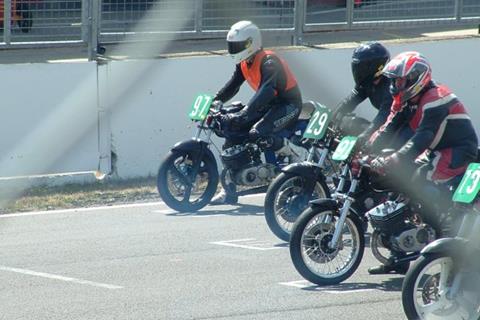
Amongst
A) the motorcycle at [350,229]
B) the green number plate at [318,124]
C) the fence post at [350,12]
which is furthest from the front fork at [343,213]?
the fence post at [350,12]

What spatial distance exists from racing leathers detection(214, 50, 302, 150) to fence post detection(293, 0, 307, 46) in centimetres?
271

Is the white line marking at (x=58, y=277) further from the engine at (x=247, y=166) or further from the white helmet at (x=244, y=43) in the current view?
the white helmet at (x=244, y=43)

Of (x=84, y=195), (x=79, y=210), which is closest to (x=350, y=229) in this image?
(x=79, y=210)

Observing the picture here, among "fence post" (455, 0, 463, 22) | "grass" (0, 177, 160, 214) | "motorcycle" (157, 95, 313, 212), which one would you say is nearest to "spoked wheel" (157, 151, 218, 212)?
"motorcycle" (157, 95, 313, 212)

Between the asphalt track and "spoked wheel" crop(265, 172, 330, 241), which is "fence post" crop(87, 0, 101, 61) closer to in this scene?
the asphalt track

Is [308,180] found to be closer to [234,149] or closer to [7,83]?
[234,149]

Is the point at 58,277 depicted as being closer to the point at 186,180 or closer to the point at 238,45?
the point at 186,180

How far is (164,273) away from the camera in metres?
7.57

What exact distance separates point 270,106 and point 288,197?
66.0 inches

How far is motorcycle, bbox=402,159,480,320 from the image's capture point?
5.59 meters

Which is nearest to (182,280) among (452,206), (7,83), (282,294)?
(282,294)

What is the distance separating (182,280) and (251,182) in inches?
111

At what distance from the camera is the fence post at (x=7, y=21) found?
1047cm

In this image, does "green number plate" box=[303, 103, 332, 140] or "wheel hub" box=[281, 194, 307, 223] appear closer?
"green number plate" box=[303, 103, 332, 140]
